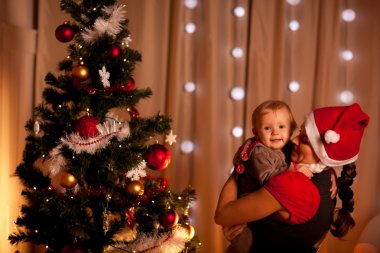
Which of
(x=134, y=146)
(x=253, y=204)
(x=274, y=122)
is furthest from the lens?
(x=134, y=146)

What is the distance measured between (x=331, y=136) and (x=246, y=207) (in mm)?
393

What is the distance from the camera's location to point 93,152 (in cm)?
185

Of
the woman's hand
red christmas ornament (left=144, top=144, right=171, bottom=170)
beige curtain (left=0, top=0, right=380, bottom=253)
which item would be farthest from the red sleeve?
beige curtain (left=0, top=0, right=380, bottom=253)

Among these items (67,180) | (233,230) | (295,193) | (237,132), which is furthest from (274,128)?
(237,132)

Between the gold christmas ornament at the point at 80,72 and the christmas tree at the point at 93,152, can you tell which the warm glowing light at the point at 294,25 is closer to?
the christmas tree at the point at 93,152

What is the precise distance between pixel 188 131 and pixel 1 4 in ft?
4.42

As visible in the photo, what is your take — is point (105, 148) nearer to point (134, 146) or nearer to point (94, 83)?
point (134, 146)

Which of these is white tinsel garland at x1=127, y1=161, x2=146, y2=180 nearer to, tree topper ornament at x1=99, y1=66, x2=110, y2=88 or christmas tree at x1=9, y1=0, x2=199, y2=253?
christmas tree at x1=9, y1=0, x2=199, y2=253

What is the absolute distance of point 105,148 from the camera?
188 centimetres

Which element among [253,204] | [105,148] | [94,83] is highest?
[94,83]

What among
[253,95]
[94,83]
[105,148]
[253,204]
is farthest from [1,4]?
[253,204]

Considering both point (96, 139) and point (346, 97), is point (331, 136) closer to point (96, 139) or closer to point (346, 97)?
point (96, 139)

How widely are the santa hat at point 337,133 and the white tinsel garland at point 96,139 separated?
0.78m

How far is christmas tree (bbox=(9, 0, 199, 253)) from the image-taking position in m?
1.85
